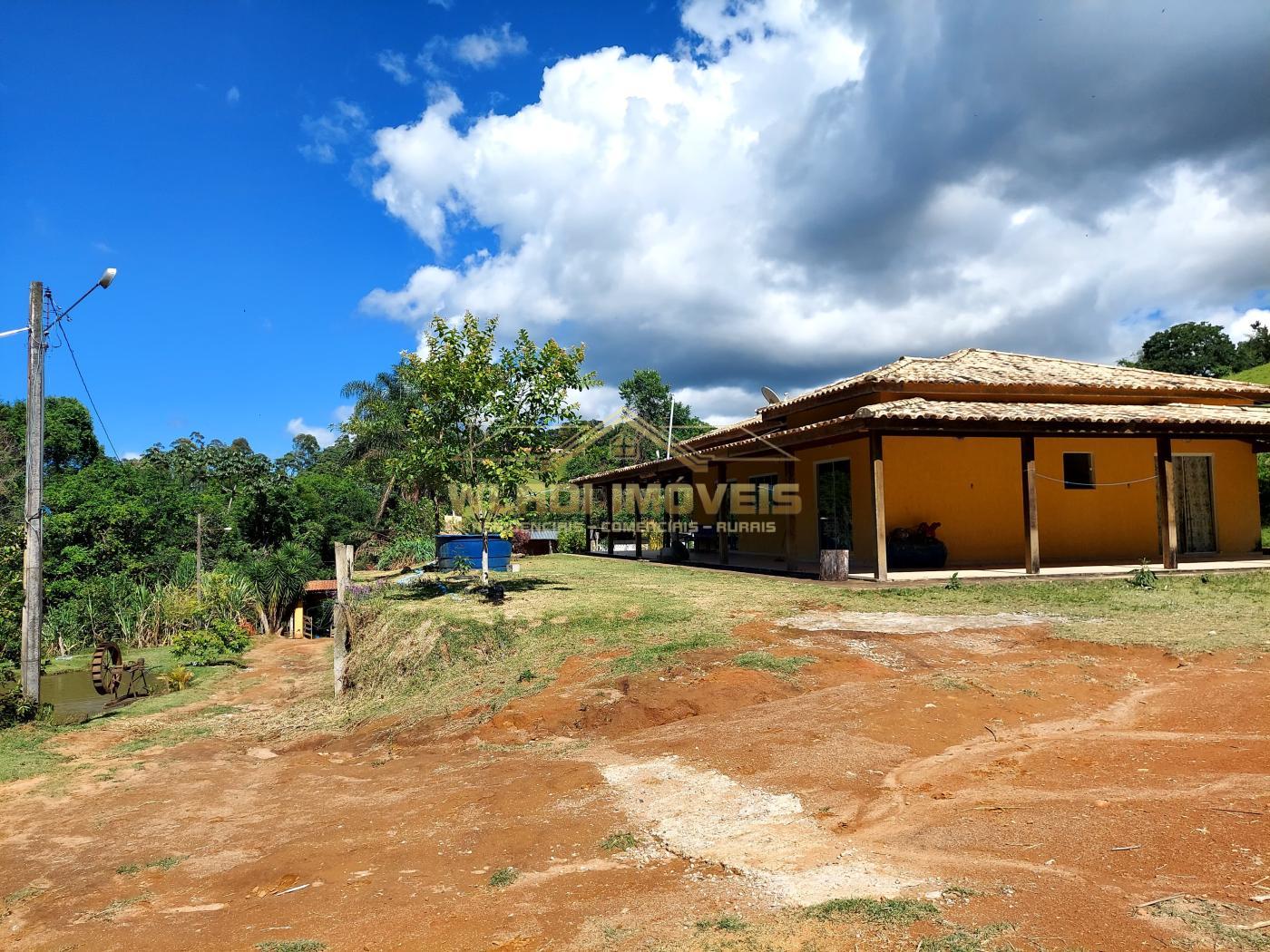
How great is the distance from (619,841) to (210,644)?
14.7 meters

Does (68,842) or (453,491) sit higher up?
(453,491)

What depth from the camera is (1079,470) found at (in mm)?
16219

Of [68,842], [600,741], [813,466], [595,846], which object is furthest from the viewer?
[813,466]

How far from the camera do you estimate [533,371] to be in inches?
524

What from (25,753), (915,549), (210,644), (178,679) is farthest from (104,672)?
(915,549)

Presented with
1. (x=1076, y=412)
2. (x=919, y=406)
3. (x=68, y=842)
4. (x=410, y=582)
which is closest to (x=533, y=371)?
(x=410, y=582)

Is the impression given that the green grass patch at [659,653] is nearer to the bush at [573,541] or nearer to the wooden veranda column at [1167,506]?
the wooden veranda column at [1167,506]

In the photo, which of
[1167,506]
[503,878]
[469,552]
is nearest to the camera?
[503,878]

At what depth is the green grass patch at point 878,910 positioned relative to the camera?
10.3ft

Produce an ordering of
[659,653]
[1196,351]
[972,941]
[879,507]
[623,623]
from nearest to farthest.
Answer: [972,941], [659,653], [623,623], [879,507], [1196,351]

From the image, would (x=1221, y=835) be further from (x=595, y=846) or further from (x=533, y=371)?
(x=533, y=371)

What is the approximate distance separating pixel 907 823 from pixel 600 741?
3.09 metres

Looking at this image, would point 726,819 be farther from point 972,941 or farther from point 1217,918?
point 1217,918

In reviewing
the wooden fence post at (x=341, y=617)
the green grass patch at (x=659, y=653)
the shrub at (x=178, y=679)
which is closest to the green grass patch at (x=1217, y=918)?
the green grass patch at (x=659, y=653)
